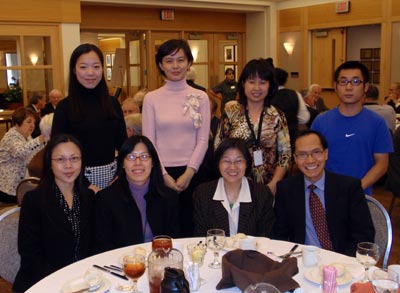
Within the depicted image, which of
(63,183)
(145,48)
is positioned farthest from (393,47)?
(63,183)

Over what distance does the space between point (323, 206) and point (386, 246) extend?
1.24 ft

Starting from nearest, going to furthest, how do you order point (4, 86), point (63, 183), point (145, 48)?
1. point (63, 183)
2. point (4, 86)
3. point (145, 48)

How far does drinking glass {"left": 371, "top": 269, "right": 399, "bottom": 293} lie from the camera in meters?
1.50

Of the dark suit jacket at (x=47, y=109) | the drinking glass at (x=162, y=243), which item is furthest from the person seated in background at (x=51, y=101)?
the drinking glass at (x=162, y=243)

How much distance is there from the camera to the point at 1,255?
2.34m

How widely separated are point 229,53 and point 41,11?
Answer: 464 cm

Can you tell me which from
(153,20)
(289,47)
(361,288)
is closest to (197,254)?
(361,288)

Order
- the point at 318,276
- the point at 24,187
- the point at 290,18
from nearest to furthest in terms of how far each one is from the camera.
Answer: the point at 318,276, the point at 24,187, the point at 290,18

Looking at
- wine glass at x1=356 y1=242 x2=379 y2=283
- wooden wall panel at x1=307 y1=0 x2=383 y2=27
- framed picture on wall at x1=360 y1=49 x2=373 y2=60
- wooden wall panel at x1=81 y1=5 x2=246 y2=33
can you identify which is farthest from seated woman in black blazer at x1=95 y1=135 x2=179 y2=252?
framed picture on wall at x1=360 y1=49 x2=373 y2=60

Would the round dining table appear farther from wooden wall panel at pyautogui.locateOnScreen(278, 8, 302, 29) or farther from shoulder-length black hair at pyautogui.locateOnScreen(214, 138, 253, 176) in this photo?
wooden wall panel at pyautogui.locateOnScreen(278, 8, 302, 29)

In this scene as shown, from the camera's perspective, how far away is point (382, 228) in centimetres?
244

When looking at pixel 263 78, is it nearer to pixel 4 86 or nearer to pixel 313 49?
pixel 4 86

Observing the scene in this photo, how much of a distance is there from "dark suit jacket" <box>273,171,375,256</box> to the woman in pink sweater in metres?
0.72

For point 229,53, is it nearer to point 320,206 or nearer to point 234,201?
point 234,201
